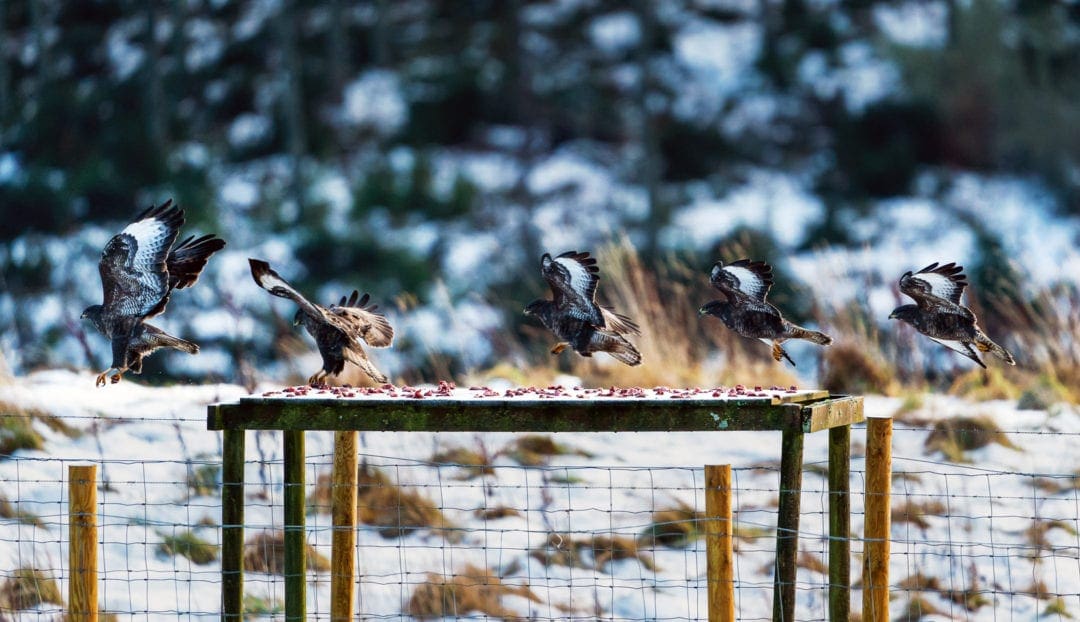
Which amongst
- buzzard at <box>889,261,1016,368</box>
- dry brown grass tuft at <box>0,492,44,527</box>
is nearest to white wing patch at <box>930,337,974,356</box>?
buzzard at <box>889,261,1016,368</box>

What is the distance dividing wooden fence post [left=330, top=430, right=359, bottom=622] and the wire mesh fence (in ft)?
2.12

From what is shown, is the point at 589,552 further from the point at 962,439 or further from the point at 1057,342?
the point at 1057,342

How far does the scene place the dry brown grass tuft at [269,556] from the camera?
230 inches

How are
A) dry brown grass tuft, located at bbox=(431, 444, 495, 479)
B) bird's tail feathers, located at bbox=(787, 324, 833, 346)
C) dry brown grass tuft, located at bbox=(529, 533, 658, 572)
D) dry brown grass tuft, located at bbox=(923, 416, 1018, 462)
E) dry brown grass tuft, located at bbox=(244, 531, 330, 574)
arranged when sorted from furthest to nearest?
dry brown grass tuft, located at bbox=(923, 416, 1018, 462) → dry brown grass tuft, located at bbox=(431, 444, 495, 479) → dry brown grass tuft, located at bbox=(529, 533, 658, 572) → dry brown grass tuft, located at bbox=(244, 531, 330, 574) → bird's tail feathers, located at bbox=(787, 324, 833, 346)

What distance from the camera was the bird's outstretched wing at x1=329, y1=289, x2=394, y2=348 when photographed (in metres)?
4.36

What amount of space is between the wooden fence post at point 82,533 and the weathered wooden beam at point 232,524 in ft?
1.28

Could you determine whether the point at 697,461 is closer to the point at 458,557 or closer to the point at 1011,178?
the point at 458,557

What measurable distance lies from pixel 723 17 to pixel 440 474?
15391 mm

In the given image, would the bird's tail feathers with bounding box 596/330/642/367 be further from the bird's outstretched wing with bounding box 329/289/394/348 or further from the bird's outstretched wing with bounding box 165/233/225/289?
the bird's outstretched wing with bounding box 165/233/225/289

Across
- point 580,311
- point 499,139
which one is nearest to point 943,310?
point 580,311

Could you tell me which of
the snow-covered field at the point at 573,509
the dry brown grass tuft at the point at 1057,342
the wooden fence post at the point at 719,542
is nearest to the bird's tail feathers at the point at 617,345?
the wooden fence post at the point at 719,542

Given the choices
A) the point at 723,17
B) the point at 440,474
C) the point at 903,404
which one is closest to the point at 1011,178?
the point at 723,17

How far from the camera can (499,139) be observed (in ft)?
65.7

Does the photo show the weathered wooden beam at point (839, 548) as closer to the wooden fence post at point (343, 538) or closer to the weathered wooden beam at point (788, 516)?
the weathered wooden beam at point (788, 516)
